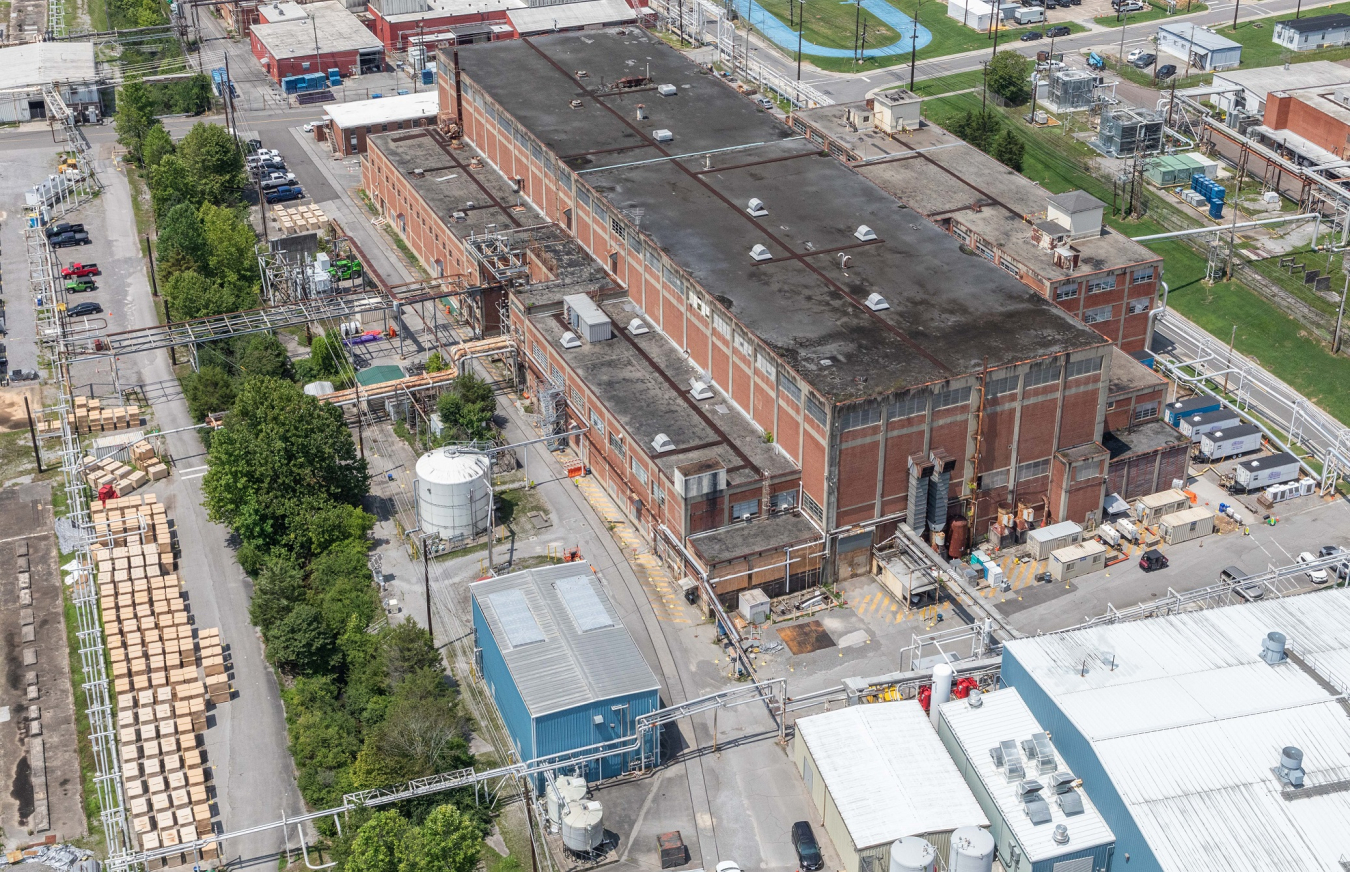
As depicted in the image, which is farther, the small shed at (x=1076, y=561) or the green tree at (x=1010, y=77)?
the green tree at (x=1010, y=77)

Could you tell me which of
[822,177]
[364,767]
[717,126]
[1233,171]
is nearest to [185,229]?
[717,126]

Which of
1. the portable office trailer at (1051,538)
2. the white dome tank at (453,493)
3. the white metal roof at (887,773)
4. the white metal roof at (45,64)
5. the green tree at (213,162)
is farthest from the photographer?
the white metal roof at (45,64)

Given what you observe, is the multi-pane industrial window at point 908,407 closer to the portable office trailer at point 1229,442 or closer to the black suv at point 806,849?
the black suv at point 806,849

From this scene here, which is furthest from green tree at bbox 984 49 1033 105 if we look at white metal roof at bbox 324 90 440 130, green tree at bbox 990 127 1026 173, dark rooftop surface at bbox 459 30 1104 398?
white metal roof at bbox 324 90 440 130

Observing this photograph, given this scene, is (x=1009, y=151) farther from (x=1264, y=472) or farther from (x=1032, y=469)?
(x=1032, y=469)

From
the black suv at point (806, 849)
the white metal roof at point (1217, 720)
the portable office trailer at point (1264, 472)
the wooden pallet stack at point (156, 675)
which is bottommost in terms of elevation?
the black suv at point (806, 849)

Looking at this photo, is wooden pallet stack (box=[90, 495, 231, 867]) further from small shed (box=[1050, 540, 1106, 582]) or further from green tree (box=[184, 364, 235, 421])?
small shed (box=[1050, 540, 1106, 582])

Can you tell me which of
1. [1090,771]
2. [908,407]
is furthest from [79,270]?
→ [1090,771]

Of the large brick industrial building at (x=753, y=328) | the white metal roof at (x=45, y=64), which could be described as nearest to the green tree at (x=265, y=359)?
the large brick industrial building at (x=753, y=328)
